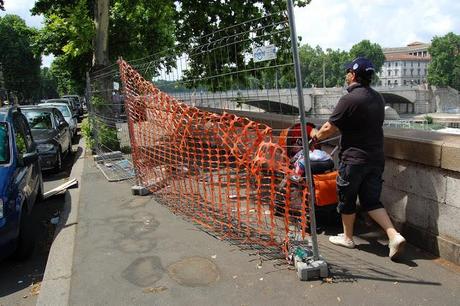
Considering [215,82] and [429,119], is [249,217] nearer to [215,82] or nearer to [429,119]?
[215,82]

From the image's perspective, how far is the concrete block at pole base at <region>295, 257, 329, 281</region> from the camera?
12.3 ft

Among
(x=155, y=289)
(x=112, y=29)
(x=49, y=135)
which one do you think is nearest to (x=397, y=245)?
(x=155, y=289)

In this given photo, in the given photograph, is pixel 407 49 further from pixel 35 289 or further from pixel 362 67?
pixel 35 289

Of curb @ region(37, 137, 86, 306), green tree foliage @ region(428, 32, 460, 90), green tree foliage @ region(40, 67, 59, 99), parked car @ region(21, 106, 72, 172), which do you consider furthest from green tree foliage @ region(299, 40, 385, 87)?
curb @ region(37, 137, 86, 306)

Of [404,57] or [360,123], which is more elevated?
[404,57]

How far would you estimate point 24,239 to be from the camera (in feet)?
16.5

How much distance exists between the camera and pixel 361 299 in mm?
3432

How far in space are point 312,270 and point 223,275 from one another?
79 centimetres

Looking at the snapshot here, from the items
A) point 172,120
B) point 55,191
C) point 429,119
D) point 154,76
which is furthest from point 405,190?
point 429,119

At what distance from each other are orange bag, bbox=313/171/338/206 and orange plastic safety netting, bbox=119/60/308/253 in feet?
1.10

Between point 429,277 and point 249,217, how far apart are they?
1.94 meters

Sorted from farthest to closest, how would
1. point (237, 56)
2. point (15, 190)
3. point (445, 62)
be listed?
point (445, 62) < point (237, 56) < point (15, 190)

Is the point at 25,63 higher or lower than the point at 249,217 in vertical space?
higher

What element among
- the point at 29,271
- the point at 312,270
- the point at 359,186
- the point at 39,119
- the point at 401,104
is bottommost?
the point at 401,104
